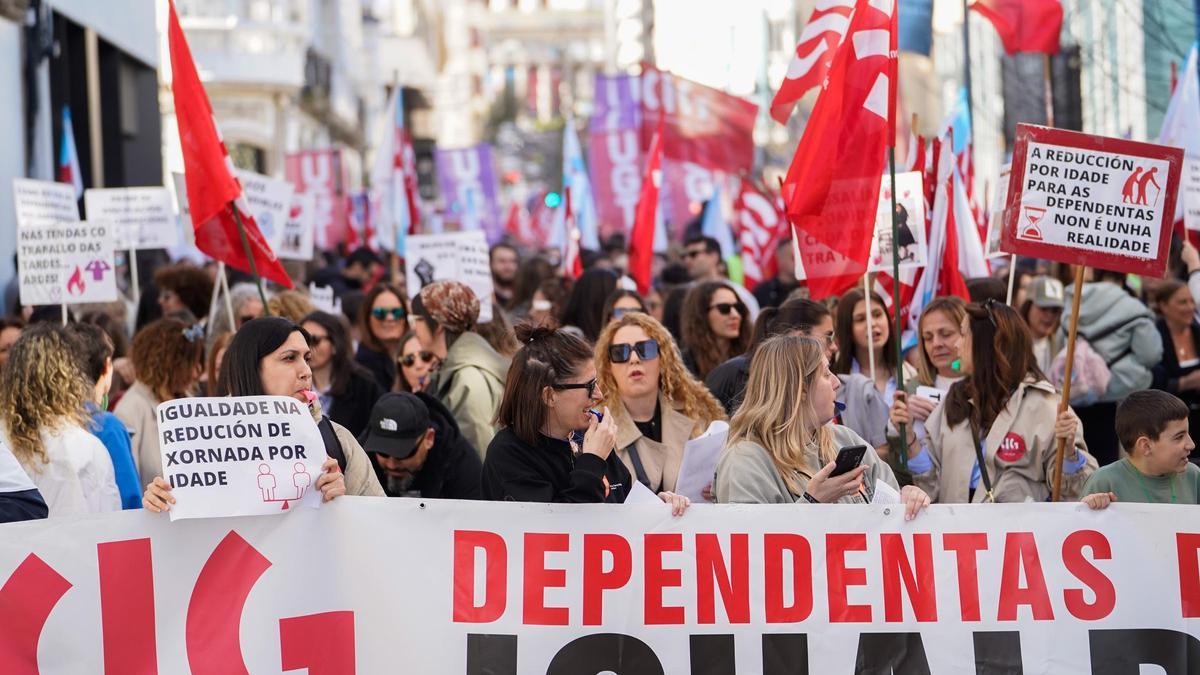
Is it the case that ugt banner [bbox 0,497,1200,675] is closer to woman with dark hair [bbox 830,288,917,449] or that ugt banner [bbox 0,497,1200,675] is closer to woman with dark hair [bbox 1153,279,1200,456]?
woman with dark hair [bbox 830,288,917,449]

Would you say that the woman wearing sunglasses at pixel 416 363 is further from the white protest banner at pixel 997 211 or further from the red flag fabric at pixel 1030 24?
the red flag fabric at pixel 1030 24

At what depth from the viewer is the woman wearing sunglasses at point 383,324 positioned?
10.0m

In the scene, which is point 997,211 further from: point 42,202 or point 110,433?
point 42,202

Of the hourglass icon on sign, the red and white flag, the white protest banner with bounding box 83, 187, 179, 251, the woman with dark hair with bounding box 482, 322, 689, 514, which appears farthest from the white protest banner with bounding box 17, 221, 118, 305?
the red and white flag

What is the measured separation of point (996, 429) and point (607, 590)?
209 centimetres

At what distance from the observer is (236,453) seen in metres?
5.04

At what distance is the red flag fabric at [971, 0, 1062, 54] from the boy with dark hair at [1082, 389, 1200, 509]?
703 cm

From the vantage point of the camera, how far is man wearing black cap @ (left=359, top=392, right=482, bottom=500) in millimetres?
6715

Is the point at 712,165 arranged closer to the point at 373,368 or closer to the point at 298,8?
the point at 373,368

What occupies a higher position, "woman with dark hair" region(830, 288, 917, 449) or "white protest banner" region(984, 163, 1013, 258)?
"white protest banner" region(984, 163, 1013, 258)

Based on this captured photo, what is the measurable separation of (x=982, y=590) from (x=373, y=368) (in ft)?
16.9

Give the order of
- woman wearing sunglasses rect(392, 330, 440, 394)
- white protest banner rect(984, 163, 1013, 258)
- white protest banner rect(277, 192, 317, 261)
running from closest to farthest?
woman wearing sunglasses rect(392, 330, 440, 394) → white protest banner rect(984, 163, 1013, 258) → white protest banner rect(277, 192, 317, 261)

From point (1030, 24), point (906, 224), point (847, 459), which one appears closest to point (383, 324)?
point (906, 224)

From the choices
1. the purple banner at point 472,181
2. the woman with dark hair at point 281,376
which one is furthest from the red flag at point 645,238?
the purple banner at point 472,181
